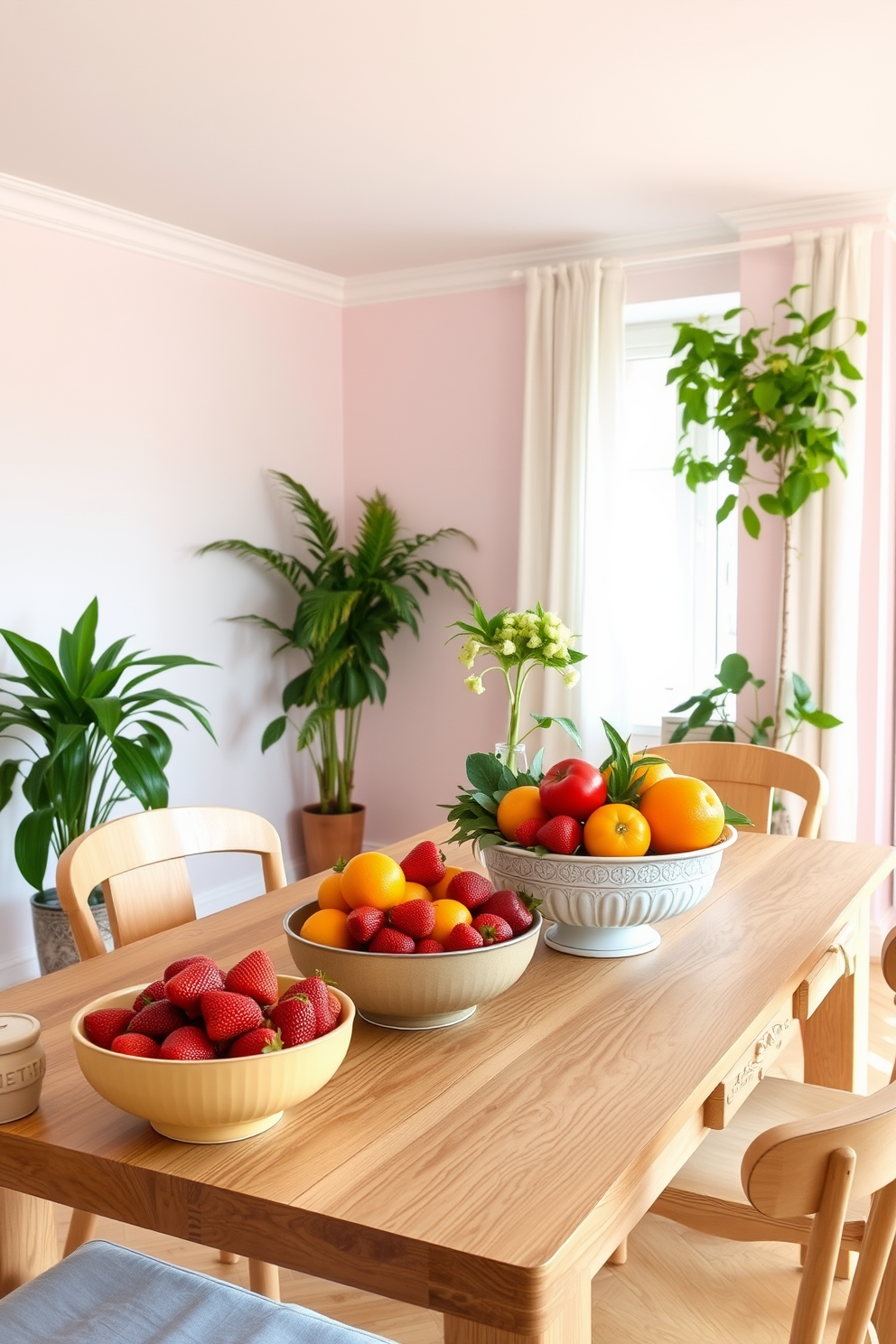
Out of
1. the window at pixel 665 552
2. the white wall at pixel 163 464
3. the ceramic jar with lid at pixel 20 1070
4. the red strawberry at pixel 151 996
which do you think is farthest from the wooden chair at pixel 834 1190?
the window at pixel 665 552

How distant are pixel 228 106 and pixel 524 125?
802 millimetres

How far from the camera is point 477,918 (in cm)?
137

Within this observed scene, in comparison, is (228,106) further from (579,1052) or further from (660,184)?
(579,1052)

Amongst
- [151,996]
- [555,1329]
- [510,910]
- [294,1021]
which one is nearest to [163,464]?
[510,910]

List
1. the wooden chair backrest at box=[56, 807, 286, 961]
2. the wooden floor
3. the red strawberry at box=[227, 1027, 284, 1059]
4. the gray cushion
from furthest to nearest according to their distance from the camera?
the wooden floor, the wooden chair backrest at box=[56, 807, 286, 961], the gray cushion, the red strawberry at box=[227, 1027, 284, 1059]

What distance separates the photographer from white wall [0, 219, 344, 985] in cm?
382

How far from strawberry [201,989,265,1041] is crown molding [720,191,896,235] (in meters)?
3.67

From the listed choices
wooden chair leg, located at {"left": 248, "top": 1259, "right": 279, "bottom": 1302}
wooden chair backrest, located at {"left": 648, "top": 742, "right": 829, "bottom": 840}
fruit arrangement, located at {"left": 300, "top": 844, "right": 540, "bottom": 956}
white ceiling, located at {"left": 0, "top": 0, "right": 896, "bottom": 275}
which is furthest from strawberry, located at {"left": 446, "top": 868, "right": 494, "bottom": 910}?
white ceiling, located at {"left": 0, "top": 0, "right": 896, "bottom": 275}

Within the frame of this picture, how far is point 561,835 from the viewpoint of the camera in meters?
1.56

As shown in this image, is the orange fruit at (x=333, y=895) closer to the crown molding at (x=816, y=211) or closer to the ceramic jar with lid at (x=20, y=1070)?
the ceramic jar with lid at (x=20, y=1070)

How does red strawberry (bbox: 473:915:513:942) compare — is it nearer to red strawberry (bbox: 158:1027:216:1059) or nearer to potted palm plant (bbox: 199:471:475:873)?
red strawberry (bbox: 158:1027:216:1059)

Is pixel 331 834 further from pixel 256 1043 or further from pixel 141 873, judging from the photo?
pixel 256 1043

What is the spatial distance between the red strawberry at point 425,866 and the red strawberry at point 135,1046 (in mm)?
441

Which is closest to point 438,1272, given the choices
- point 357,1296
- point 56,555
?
point 357,1296
